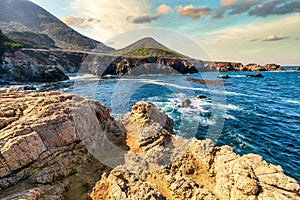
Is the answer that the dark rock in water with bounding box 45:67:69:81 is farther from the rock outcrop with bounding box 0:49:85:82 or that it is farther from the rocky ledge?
the rocky ledge

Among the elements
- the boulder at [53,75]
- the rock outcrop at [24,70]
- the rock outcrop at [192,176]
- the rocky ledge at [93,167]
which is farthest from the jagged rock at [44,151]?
the boulder at [53,75]

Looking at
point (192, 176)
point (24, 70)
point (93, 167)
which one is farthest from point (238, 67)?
point (93, 167)

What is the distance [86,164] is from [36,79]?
60454 millimetres

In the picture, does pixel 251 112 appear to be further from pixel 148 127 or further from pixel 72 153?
pixel 72 153

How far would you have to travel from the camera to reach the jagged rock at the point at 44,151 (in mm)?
7973

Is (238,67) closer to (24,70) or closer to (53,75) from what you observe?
(53,75)

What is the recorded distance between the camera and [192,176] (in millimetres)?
9797

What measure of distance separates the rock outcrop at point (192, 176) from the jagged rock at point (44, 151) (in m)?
1.62

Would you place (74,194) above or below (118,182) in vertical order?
below

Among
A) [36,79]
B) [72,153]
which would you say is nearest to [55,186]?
[72,153]

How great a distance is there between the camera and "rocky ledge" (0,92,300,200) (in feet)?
24.8

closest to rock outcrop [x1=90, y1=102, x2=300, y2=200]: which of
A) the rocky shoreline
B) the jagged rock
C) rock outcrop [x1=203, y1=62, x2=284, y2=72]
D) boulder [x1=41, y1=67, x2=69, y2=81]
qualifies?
the jagged rock

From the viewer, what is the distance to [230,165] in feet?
28.7

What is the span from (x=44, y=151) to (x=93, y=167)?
268cm
